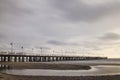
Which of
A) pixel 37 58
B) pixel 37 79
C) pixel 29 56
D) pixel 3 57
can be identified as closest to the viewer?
pixel 37 79

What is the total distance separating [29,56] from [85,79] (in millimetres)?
103712

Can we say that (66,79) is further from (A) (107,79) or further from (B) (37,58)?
(B) (37,58)

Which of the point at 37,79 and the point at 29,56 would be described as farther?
the point at 29,56

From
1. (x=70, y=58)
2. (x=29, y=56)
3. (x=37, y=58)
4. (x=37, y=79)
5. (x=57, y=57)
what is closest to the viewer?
(x=37, y=79)

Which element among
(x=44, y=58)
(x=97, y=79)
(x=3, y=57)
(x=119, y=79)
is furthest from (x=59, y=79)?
(x=44, y=58)

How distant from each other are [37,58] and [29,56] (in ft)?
31.4

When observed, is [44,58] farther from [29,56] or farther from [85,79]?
[85,79]

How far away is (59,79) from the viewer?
25797 mm

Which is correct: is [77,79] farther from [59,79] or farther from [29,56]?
[29,56]

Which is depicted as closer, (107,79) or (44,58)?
(107,79)

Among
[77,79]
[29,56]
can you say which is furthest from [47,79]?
[29,56]

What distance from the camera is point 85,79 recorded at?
26094 mm

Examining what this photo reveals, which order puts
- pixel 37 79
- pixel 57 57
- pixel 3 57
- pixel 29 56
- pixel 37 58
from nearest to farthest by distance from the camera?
pixel 37 79 → pixel 3 57 → pixel 29 56 → pixel 37 58 → pixel 57 57

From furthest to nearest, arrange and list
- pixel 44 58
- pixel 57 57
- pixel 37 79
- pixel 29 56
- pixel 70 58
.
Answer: pixel 70 58, pixel 57 57, pixel 44 58, pixel 29 56, pixel 37 79
